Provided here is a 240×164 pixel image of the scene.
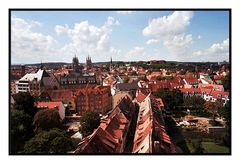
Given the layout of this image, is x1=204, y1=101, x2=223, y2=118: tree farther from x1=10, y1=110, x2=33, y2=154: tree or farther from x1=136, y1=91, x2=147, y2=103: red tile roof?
x1=10, y1=110, x2=33, y2=154: tree

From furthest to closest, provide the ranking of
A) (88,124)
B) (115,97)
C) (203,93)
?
1. (115,97)
2. (203,93)
3. (88,124)

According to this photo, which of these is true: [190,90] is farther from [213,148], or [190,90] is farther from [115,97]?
[213,148]

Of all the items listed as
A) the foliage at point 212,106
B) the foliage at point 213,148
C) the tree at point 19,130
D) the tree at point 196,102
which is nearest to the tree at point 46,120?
the tree at point 19,130

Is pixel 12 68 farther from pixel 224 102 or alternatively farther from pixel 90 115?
pixel 224 102

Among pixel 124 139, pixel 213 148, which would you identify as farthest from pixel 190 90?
pixel 213 148

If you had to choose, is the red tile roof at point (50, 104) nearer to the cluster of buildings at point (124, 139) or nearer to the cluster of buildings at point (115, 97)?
the cluster of buildings at point (115, 97)

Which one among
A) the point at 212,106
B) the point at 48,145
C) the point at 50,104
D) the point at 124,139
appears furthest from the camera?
the point at 50,104
